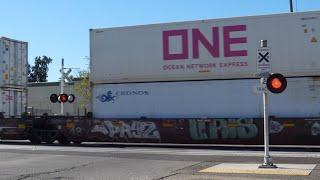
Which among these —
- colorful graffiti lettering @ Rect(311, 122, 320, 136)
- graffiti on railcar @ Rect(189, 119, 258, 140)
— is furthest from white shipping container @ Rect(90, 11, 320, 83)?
colorful graffiti lettering @ Rect(311, 122, 320, 136)

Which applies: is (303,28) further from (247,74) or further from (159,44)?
(159,44)

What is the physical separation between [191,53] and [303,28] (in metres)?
4.54

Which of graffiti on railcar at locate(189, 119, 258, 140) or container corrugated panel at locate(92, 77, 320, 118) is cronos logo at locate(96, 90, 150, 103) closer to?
container corrugated panel at locate(92, 77, 320, 118)

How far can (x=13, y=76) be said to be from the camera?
2730cm

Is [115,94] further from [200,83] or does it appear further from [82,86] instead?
[82,86]

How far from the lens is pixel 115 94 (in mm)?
24969

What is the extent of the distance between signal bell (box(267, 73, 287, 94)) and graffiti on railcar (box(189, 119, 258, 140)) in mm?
8022

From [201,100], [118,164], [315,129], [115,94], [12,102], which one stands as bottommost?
[118,164]

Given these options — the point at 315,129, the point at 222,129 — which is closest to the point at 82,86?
the point at 222,129

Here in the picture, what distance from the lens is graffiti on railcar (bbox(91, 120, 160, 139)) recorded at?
24.4 m

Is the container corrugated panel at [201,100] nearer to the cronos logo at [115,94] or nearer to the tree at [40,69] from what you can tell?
the cronos logo at [115,94]

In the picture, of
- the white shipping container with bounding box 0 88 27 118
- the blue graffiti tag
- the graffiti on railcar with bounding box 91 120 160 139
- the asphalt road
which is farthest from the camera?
the white shipping container with bounding box 0 88 27 118

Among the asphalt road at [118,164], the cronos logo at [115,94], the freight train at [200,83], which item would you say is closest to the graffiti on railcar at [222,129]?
the freight train at [200,83]

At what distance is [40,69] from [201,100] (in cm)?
8716
